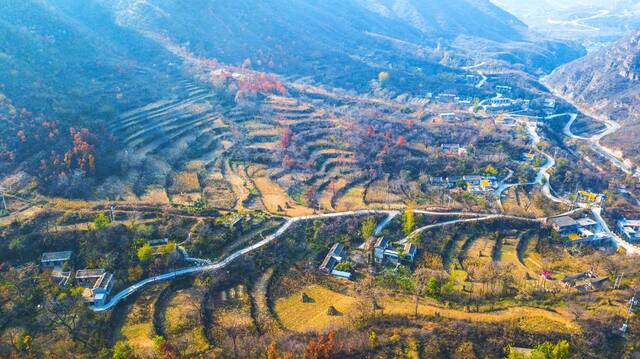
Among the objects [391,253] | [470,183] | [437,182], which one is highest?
[470,183]

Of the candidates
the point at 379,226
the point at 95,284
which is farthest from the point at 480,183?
the point at 95,284

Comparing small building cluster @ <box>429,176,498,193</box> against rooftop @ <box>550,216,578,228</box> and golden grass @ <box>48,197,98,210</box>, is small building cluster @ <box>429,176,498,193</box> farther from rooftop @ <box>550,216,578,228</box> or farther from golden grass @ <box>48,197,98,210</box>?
golden grass @ <box>48,197,98,210</box>

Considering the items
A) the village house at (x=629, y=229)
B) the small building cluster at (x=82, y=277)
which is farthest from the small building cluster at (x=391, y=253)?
the village house at (x=629, y=229)

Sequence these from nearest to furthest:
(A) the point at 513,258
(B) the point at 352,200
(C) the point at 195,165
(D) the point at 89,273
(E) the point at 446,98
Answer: (D) the point at 89,273 < (A) the point at 513,258 < (B) the point at 352,200 < (C) the point at 195,165 < (E) the point at 446,98

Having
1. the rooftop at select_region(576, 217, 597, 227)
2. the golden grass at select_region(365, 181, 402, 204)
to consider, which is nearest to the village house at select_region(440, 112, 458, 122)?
the golden grass at select_region(365, 181, 402, 204)

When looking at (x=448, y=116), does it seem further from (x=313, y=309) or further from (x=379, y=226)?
(x=313, y=309)

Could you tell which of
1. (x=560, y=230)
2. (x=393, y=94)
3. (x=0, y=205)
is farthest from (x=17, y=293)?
(x=393, y=94)

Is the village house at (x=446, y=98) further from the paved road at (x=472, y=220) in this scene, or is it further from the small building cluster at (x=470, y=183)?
the paved road at (x=472, y=220)
